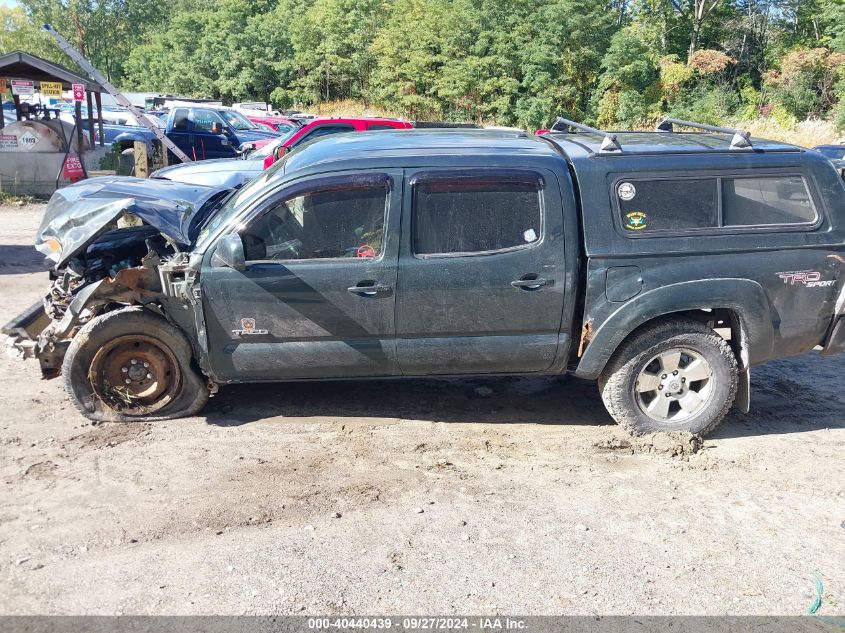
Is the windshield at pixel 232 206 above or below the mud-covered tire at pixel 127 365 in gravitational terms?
above

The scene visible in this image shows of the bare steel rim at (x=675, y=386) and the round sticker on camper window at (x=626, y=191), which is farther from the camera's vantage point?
the bare steel rim at (x=675, y=386)

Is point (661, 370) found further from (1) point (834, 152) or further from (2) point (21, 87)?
(1) point (834, 152)

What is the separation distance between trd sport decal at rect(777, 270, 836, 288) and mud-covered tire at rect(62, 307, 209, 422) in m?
3.96

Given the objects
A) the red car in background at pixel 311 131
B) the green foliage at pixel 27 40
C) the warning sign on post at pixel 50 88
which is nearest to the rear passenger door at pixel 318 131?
the red car in background at pixel 311 131

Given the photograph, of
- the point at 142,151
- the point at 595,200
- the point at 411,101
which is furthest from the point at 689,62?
the point at 595,200

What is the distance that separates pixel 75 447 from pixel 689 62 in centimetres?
3837

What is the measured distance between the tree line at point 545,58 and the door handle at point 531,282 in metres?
30.6

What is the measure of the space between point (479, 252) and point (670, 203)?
1.30 meters

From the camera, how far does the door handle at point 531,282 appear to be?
4828 mm

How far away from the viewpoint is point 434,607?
11.4 ft

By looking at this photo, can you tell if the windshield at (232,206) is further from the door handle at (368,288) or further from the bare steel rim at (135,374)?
the door handle at (368,288)

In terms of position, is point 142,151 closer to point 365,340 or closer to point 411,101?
point 365,340

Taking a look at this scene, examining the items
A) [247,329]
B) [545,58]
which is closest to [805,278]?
[247,329]

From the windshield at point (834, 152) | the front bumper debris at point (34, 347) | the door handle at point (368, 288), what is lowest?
the front bumper debris at point (34, 347)
